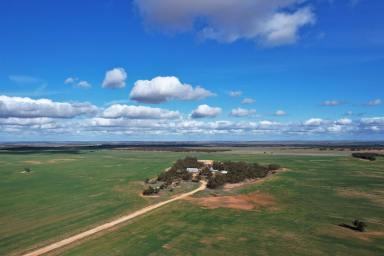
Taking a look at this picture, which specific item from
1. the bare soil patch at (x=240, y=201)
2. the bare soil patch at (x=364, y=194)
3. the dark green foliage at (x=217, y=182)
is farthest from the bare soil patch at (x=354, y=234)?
the dark green foliage at (x=217, y=182)

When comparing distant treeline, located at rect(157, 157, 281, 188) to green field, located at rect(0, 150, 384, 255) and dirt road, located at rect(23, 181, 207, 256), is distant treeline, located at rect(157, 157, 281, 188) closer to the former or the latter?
green field, located at rect(0, 150, 384, 255)

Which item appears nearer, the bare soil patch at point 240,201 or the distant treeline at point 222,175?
the bare soil patch at point 240,201

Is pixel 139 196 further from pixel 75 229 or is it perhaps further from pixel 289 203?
pixel 289 203

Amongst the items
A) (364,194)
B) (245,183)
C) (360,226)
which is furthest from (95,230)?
(364,194)

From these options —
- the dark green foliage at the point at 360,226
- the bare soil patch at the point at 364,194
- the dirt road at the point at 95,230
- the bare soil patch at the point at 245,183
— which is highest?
the bare soil patch at the point at 245,183

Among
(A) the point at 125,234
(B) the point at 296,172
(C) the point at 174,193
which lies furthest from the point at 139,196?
(B) the point at 296,172

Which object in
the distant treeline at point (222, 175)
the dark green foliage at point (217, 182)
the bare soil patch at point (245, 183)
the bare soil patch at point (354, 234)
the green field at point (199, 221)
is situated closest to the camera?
the green field at point (199, 221)

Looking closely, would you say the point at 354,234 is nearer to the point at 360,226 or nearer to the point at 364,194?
the point at 360,226

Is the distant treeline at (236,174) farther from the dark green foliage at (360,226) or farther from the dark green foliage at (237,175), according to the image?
the dark green foliage at (360,226)

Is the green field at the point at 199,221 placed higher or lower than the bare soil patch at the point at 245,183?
lower
